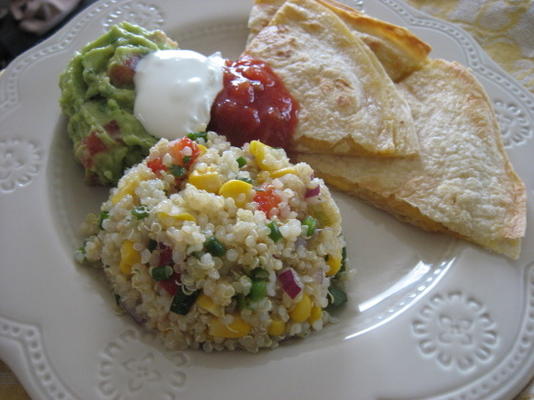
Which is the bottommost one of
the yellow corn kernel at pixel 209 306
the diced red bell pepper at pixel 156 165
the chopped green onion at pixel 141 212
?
the yellow corn kernel at pixel 209 306

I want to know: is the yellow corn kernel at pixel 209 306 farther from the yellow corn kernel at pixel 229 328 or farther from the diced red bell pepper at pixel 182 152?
the diced red bell pepper at pixel 182 152

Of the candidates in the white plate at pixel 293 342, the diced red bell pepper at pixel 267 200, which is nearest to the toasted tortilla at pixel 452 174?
the white plate at pixel 293 342

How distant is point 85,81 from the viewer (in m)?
3.27

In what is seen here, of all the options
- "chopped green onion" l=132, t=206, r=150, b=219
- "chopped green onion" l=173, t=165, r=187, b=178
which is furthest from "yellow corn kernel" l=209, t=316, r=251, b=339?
"chopped green onion" l=173, t=165, r=187, b=178

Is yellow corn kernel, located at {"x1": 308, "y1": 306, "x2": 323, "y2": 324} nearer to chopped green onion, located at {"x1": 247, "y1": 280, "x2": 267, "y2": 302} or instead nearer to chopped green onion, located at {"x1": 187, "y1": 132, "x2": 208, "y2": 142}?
chopped green onion, located at {"x1": 247, "y1": 280, "x2": 267, "y2": 302}

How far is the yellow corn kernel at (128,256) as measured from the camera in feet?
8.48

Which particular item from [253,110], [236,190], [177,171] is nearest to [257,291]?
[236,190]

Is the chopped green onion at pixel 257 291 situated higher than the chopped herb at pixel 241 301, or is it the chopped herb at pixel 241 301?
the chopped green onion at pixel 257 291

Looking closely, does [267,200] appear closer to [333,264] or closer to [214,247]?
[214,247]

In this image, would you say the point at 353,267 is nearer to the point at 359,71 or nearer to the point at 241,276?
the point at 241,276

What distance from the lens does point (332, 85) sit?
3473 millimetres

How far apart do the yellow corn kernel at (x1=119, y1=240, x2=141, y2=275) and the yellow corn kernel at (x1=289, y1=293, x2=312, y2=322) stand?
0.81 m

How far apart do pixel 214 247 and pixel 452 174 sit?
5.27ft

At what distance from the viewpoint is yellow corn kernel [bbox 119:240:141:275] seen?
2.59 metres
